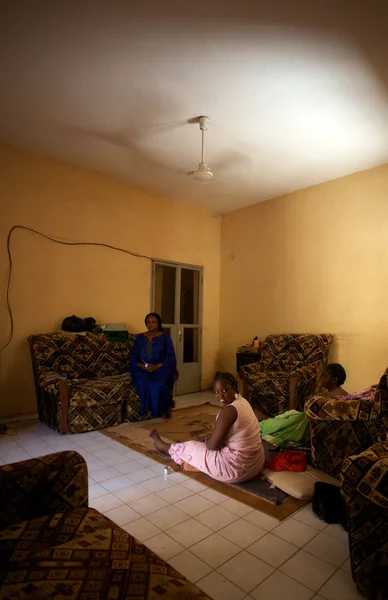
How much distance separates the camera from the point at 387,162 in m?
4.37

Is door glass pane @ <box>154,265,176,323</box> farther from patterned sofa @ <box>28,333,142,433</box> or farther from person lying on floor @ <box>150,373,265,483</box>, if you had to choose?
person lying on floor @ <box>150,373,265,483</box>

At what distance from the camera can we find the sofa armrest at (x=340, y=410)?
220 cm

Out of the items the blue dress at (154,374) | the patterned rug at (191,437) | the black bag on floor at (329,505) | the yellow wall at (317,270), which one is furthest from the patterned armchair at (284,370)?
the black bag on floor at (329,505)

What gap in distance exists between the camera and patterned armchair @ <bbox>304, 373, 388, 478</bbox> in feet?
7.22

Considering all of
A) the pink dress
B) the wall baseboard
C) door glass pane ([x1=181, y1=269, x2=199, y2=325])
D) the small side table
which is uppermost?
door glass pane ([x1=181, y1=269, x2=199, y2=325])

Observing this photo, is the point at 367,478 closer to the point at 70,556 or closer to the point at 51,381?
the point at 70,556

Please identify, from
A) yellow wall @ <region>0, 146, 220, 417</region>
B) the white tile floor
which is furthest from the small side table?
the white tile floor

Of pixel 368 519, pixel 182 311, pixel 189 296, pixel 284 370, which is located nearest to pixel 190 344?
pixel 182 311

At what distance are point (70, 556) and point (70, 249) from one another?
12.9 ft

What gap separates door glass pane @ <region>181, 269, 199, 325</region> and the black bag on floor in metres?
3.90

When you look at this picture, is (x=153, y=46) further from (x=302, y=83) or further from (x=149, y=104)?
(x=302, y=83)

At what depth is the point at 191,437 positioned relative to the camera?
11.6ft

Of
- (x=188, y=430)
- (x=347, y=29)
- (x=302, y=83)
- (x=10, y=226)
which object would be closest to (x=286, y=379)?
(x=188, y=430)

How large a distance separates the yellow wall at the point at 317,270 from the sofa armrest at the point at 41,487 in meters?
3.95
